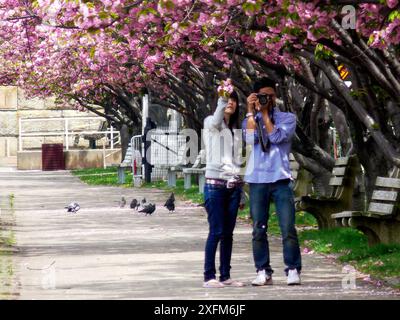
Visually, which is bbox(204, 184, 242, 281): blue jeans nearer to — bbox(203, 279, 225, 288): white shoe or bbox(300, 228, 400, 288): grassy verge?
bbox(203, 279, 225, 288): white shoe

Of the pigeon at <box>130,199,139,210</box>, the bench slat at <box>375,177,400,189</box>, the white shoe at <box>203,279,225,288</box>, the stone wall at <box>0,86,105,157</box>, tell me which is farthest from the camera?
the stone wall at <box>0,86,105,157</box>

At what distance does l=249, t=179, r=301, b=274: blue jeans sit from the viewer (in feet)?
43.7

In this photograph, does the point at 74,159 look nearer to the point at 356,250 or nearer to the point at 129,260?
the point at 129,260

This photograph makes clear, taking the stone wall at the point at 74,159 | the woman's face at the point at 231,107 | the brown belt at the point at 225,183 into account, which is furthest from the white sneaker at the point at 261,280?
the stone wall at the point at 74,159

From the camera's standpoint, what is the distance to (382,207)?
1544 cm

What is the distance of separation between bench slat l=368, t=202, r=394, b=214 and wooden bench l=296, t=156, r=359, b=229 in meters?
3.17

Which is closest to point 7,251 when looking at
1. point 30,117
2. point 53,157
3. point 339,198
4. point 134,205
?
point 339,198

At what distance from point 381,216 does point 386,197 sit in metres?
0.21

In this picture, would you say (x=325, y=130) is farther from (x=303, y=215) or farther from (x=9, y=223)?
(x=9, y=223)

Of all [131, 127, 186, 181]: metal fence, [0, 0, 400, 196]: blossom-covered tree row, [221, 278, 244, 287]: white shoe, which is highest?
[0, 0, 400, 196]: blossom-covered tree row

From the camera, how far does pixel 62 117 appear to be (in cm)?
5994

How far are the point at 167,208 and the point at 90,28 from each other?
11.9 metres

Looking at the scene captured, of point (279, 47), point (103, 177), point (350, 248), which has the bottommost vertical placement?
point (350, 248)

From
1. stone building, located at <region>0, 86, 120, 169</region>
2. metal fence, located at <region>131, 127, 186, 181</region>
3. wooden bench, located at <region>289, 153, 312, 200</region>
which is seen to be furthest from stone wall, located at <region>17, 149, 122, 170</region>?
wooden bench, located at <region>289, 153, 312, 200</region>
